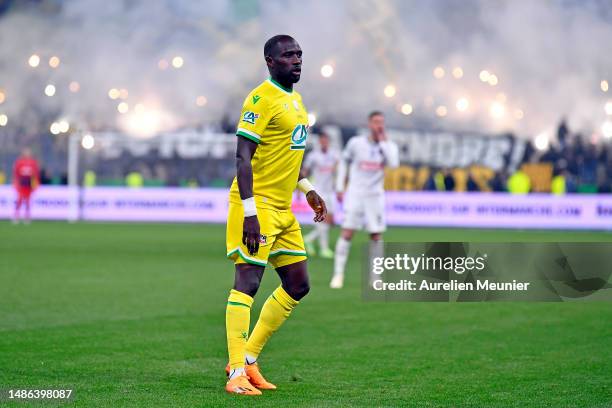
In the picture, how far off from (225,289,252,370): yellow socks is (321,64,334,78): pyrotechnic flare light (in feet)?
133

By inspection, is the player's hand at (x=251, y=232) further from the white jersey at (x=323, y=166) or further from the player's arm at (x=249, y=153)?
the white jersey at (x=323, y=166)

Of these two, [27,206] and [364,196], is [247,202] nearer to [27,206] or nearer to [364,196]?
[364,196]

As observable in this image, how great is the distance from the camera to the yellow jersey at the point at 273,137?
6633 millimetres

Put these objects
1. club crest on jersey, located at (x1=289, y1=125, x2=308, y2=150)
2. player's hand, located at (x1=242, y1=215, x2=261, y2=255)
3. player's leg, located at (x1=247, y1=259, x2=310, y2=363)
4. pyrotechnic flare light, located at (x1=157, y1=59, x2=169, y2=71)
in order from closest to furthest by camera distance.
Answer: player's hand, located at (x1=242, y1=215, x2=261, y2=255) → club crest on jersey, located at (x1=289, y1=125, x2=308, y2=150) → player's leg, located at (x1=247, y1=259, x2=310, y2=363) → pyrotechnic flare light, located at (x1=157, y1=59, x2=169, y2=71)

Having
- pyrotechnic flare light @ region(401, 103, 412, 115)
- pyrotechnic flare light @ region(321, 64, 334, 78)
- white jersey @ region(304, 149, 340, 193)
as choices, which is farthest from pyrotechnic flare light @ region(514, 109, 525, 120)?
white jersey @ region(304, 149, 340, 193)

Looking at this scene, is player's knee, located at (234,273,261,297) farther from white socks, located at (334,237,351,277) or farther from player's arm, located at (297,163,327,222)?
white socks, located at (334,237,351,277)

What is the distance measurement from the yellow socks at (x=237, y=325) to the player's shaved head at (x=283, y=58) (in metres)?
1.45

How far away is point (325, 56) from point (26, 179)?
20925 millimetres

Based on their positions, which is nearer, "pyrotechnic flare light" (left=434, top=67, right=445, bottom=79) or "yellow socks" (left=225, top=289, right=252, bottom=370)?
"yellow socks" (left=225, top=289, right=252, bottom=370)

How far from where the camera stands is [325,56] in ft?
155

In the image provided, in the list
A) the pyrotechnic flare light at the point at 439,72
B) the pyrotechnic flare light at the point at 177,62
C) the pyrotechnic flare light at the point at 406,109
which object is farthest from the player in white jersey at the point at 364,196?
the pyrotechnic flare light at the point at 177,62

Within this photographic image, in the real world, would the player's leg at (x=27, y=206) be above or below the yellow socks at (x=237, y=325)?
above

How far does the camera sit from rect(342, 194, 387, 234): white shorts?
46.0 feet

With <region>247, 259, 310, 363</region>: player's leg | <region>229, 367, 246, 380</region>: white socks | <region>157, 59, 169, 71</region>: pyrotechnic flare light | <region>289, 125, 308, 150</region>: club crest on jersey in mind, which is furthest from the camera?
<region>157, 59, 169, 71</region>: pyrotechnic flare light
